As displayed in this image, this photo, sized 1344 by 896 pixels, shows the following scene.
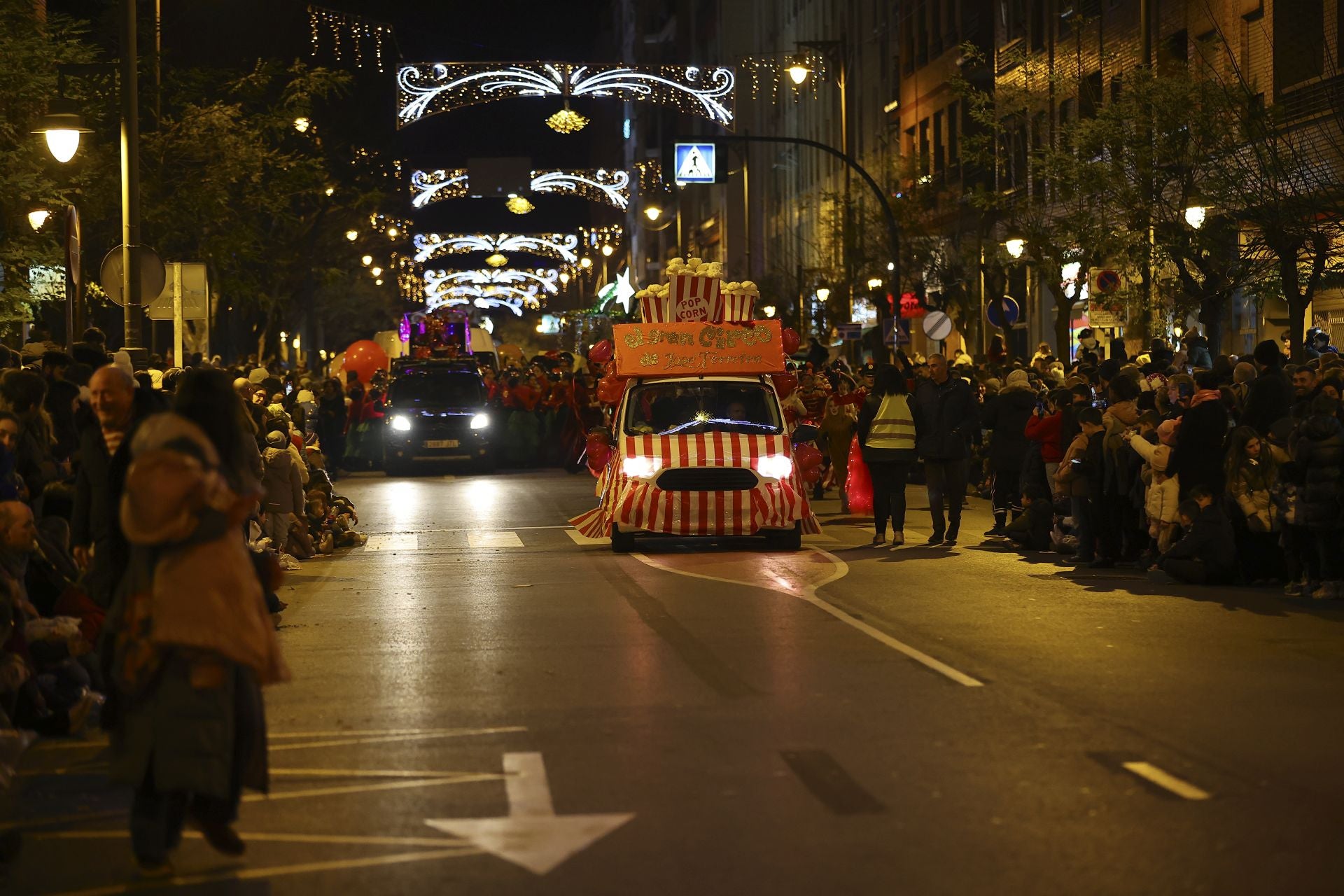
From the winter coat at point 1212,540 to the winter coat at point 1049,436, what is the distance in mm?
3537

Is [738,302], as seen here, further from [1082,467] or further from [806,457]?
[1082,467]

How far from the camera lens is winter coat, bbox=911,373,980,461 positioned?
65.4 feet

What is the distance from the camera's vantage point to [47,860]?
289 inches

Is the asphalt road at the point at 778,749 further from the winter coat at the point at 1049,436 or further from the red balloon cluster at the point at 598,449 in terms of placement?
the red balloon cluster at the point at 598,449

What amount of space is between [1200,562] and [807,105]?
217 feet

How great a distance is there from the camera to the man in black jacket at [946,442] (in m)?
20.0

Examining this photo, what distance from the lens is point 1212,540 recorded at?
15875 mm

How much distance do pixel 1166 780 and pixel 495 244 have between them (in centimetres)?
12695

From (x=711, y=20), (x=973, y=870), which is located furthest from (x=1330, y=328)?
(x=711, y=20)

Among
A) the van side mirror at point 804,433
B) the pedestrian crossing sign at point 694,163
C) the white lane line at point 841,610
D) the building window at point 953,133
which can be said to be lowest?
the white lane line at point 841,610

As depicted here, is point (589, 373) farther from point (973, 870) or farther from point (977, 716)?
point (973, 870)

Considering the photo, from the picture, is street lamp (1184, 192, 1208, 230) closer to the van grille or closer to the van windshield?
the van windshield

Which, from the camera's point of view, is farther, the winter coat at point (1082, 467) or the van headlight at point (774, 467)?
the van headlight at point (774, 467)

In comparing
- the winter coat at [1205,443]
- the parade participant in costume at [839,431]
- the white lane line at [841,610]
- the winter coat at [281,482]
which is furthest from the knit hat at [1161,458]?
the parade participant in costume at [839,431]
